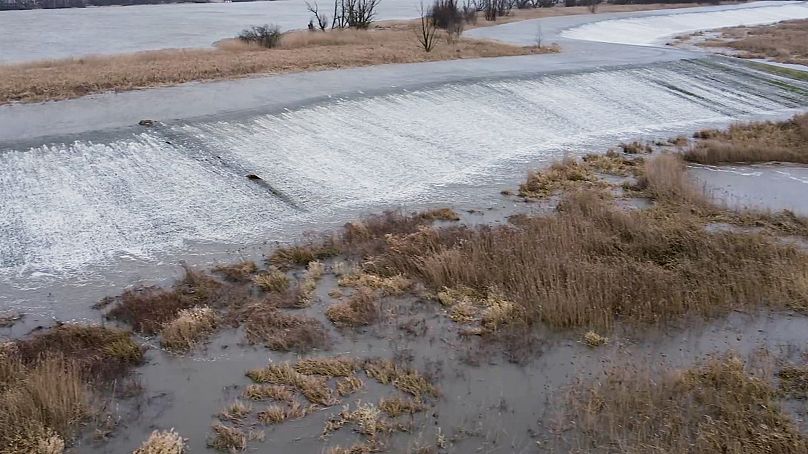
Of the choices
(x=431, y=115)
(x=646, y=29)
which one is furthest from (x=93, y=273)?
(x=646, y=29)

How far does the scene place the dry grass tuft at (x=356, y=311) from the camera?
9.22 metres

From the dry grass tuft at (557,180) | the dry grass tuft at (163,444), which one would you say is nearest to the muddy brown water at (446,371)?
the dry grass tuft at (163,444)

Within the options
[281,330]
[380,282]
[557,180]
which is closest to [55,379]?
[281,330]

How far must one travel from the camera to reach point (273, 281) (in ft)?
33.5

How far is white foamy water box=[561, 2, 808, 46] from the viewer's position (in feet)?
162

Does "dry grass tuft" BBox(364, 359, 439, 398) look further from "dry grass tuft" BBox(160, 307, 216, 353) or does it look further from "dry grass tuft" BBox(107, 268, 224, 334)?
"dry grass tuft" BBox(107, 268, 224, 334)

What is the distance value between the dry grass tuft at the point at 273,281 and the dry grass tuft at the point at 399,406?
3348 mm

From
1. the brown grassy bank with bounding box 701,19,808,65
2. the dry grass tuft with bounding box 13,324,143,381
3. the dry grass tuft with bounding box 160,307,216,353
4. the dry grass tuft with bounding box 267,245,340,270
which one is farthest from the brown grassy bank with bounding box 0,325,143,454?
the brown grassy bank with bounding box 701,19,808,65

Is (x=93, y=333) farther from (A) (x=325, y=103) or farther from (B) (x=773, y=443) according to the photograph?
(A) (x=325, y=103)

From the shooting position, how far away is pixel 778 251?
35.6 ft

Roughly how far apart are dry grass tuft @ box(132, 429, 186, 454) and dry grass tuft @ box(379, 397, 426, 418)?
2.03 metres

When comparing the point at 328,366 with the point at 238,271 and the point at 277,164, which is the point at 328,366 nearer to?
the point at 238,271

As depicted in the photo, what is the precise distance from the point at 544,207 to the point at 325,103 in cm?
798

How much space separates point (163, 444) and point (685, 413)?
5.17 metres
